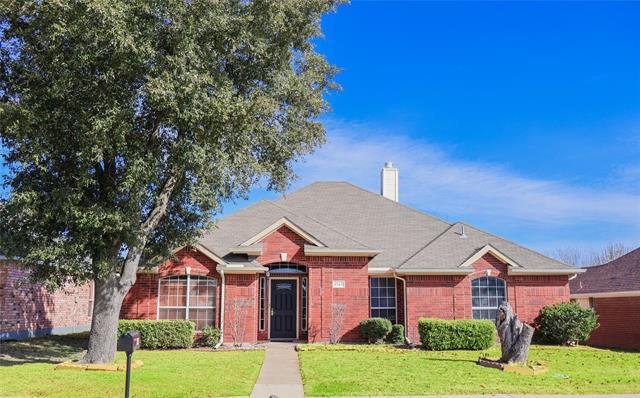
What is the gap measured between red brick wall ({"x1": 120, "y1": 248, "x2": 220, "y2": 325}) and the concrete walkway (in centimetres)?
397

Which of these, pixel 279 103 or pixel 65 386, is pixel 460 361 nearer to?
pixel 279 103

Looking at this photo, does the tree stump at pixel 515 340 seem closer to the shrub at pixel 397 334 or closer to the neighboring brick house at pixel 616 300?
the shrub at pixel 397 334

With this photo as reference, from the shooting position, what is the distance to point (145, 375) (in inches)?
502

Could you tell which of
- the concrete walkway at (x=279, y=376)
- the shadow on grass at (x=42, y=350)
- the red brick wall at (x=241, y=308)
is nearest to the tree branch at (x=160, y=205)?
the shadow on grass at (x=42, y=350)

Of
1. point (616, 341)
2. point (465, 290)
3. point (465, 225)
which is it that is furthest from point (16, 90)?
point (616, 341)

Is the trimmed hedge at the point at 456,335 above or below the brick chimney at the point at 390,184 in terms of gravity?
below

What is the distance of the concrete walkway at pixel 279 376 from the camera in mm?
10836

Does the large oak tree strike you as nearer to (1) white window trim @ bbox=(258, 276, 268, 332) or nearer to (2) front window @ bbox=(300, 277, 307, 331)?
(1) white window trim @ bbox=(258, 276, 268, 332)

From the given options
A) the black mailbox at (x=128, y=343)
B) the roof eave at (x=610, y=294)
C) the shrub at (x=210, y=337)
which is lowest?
the shrub at (x=210, y=337)

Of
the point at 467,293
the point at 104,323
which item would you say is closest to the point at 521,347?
the point at 467,293

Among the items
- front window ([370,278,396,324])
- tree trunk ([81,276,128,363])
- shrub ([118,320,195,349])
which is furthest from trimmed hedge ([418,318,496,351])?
tree trunk ([81,276,128,363])

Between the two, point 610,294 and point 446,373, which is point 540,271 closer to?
point 610,294

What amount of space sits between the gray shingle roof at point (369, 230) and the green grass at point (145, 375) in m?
5.54

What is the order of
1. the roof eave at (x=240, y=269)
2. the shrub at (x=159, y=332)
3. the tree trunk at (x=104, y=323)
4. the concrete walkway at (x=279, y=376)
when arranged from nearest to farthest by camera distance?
the concrete walkway at (x=279, y=376), the tree trunk at (x=104, y=323), the shrub at (x=159, y=332), the roof eave at (x=240, y=269)
